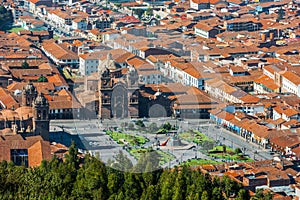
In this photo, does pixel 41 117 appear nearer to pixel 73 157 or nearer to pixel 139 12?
pixel 73 157

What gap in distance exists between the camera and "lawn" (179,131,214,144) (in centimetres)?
1747

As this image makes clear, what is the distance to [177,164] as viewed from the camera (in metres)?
16.1

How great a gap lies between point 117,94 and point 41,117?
6.52 ft

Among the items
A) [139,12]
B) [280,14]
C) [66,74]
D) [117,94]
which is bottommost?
[139,12]

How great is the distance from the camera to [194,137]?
17.7 m

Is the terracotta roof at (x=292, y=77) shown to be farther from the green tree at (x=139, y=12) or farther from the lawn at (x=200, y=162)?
the green tree at (x=139, y=12)

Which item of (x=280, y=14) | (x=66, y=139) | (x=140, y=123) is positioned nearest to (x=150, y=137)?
(x=140, y=123)

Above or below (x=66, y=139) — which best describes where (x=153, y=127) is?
above

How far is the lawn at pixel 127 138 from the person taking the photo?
1717 cm

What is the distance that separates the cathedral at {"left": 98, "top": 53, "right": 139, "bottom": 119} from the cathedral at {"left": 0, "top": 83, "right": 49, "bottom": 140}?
1.32 metres

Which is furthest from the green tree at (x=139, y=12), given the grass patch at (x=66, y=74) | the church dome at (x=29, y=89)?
the church dome at (x=29, y=89)

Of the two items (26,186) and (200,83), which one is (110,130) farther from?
(26,186)

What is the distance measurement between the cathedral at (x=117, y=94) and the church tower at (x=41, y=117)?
147cm

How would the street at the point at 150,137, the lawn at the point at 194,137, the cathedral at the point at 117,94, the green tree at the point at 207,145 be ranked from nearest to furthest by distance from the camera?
the street at the point at 150,137
the green tree at the point at 207,145
the lawn at the point at 194,137
the cathedral at the point at 117,94
